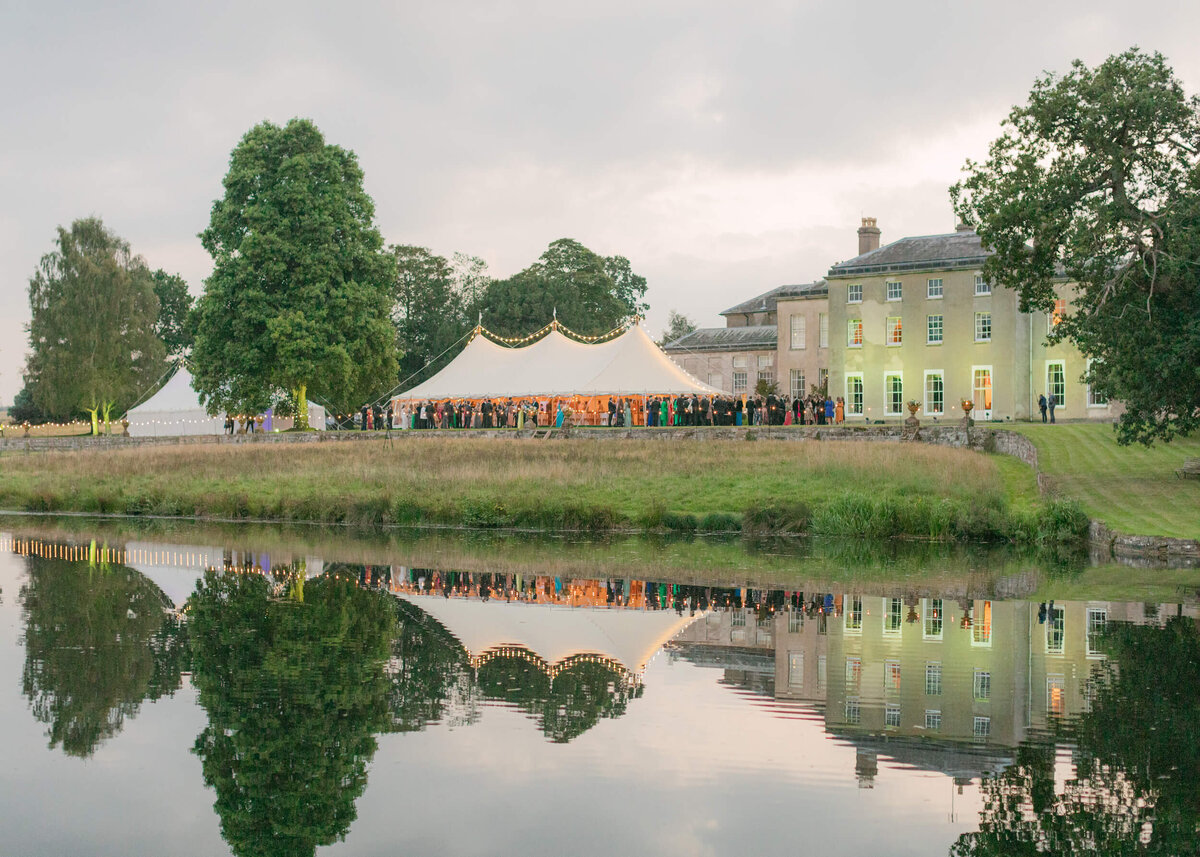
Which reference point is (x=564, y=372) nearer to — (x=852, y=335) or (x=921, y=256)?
(x=852, y=335)

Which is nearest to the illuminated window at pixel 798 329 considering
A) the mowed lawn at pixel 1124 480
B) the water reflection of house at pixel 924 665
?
the mowed lawn at pixel 1124 480

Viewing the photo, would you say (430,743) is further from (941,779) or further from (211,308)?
(211,308)

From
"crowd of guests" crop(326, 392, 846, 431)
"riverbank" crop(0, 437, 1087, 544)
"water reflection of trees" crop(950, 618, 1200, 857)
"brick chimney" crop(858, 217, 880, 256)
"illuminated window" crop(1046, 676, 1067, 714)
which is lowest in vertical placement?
"water reflection of trees" crop(950, 618, 1200, 857)

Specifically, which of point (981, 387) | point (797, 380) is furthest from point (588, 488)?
point (797, 380)

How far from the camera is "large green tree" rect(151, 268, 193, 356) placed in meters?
83.3

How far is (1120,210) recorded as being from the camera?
2341 centimetres

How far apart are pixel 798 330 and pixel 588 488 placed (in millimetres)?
31029

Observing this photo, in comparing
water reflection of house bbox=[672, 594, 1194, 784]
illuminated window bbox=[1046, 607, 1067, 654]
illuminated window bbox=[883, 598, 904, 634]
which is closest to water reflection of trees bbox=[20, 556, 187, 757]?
water reflection of house bbox=[672, 594, 1194, 784]

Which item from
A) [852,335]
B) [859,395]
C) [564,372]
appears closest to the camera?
[564,372]

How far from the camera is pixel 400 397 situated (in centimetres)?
5022

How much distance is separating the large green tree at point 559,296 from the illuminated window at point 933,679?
60496 mm

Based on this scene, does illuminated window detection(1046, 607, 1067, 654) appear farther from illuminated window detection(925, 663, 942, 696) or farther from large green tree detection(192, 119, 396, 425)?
large green tree detection(192, 119, 396, 425)

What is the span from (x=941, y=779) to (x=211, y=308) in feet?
139

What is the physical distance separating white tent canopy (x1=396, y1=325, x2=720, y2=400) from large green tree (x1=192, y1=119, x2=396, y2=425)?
3228 millimetres
